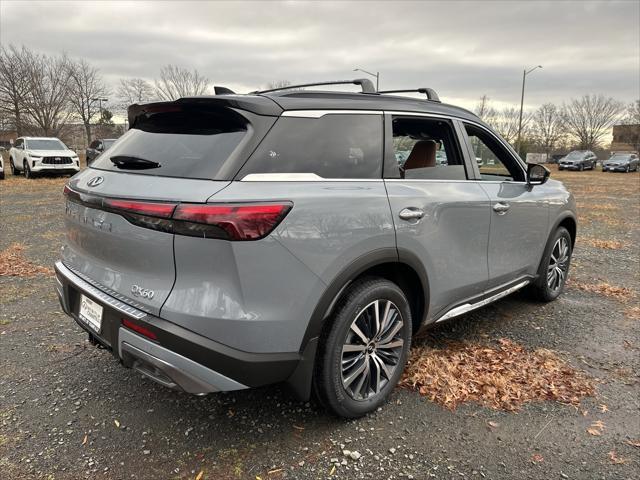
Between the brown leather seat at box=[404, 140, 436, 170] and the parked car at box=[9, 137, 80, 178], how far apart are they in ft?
63.1

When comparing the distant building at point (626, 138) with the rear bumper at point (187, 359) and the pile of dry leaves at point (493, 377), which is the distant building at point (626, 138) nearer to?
the pile of dry leaves at point (493, 377)

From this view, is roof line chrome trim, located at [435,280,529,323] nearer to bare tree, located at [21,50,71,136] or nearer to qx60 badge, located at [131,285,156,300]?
qx60 badge, located at [131,285,156,300]

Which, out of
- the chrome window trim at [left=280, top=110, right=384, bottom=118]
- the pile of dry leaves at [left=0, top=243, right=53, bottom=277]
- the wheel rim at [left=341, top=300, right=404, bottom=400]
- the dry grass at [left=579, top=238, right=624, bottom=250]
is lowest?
the dry grass at [left=579, top=238, right=624, bottom=250]

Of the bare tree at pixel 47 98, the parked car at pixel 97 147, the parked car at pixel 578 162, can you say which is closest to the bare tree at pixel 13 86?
the bare tree at pixel 47 98

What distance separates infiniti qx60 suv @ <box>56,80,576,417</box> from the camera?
2.02m

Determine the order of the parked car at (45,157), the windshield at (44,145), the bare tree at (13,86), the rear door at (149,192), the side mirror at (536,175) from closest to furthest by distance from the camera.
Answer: the rear door at (149,192)
the side mirror at (536,175)
the parked car at (45,157)
the windshield at (44,145)
the bare tree at (13,86)

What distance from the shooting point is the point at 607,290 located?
16.8 feet

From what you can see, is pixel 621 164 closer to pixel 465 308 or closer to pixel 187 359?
Answer: pixel 465 308

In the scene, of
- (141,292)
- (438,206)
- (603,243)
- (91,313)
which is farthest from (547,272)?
(603,243)

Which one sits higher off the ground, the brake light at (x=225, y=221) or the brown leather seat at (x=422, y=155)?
the brown leather seat at (x=422, y=155)

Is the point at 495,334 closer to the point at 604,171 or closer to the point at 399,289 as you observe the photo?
the point at 399,289

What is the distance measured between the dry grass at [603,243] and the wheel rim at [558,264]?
3.25 metres

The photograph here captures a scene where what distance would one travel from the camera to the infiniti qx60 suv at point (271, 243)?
6.63ft

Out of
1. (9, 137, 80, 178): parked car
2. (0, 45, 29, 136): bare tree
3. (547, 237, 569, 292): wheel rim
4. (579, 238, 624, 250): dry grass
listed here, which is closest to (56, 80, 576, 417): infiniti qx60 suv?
(547, 237, 569, 292): wheel rim
